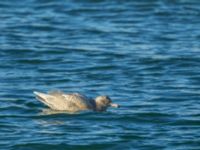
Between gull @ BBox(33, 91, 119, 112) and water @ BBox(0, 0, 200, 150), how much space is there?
0.13 meters

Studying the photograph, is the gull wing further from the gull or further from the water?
the water

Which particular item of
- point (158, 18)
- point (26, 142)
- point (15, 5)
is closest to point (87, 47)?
point (158, 18)

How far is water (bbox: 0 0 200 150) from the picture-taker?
16500 millimetres

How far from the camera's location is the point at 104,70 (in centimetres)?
2197

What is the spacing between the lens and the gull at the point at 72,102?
17438mm

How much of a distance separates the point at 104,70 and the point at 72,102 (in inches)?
179

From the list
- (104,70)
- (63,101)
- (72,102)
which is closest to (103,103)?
(72,102)

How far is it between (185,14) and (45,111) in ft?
38.0

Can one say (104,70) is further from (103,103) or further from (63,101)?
(63,101)

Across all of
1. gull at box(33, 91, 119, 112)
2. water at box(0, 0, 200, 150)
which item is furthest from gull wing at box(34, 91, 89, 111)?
water at box(0, 0, 200, 150)

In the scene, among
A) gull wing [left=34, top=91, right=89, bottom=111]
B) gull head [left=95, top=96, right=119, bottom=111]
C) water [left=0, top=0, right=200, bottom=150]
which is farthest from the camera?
gull head [left=95, top=96, right=119, bottom=111]

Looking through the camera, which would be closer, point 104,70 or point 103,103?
point 103,103

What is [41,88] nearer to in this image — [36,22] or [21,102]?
[21,102]

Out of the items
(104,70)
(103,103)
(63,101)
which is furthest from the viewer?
(104,70)
